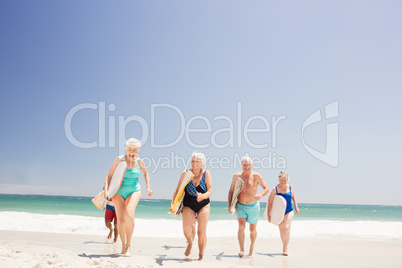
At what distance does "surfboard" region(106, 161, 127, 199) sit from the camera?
539 cm

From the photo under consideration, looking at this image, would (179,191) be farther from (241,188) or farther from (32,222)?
(32,222)

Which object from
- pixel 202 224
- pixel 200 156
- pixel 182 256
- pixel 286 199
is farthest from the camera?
pixel 286 199

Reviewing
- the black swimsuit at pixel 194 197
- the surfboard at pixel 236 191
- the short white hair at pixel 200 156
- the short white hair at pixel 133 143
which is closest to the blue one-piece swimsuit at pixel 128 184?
the short white hair at pixel 133 143

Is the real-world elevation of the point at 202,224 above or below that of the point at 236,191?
below

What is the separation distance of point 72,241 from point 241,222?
15.1 ft

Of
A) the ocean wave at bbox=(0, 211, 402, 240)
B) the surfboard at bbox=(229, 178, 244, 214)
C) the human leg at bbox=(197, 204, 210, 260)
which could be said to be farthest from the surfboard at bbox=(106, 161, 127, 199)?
the ocean wave at bbox=(0, 211, 402, 240)

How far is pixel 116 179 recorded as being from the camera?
5.41 meters

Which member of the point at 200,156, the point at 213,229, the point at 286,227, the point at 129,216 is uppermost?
the point at 200,156

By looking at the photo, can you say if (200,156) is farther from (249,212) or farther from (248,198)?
(249,212)

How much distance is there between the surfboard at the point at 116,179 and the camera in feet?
17.7

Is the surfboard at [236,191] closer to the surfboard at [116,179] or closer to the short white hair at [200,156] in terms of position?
the short white hair at [200,156]

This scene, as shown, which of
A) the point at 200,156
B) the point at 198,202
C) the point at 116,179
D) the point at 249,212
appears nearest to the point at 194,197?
the point at 198,202

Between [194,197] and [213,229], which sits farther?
[213,229]

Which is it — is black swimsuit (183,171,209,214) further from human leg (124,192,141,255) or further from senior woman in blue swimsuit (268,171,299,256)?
senior woman in blue swimsuit (268,171,299,256)
